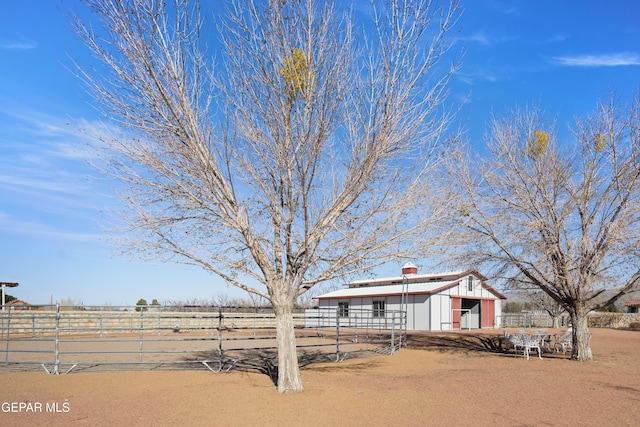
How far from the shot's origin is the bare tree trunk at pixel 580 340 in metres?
14.6

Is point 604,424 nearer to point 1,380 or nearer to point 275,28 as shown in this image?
point 275,28

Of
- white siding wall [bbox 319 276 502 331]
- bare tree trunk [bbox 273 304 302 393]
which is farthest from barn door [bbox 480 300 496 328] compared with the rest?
bare tree trunk [bbox 273 304 302 393]

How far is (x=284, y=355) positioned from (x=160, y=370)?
4704 mm

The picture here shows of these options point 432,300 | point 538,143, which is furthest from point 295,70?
point 432,300

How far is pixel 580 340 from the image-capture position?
47.9ft

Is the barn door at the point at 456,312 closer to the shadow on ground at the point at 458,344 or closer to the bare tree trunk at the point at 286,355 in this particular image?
the shadow on ground at the point at 458,344

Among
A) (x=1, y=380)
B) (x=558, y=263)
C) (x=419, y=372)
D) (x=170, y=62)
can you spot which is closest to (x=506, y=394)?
(x=419, y=372)

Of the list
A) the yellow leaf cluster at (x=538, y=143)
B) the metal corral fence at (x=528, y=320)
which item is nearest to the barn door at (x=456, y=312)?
the metal corral fence at (x=528, y=320)

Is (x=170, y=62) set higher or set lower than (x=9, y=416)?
higher

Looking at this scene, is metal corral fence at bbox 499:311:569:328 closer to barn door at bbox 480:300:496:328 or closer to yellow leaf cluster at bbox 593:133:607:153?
barn door at bbox 480:300:496:328

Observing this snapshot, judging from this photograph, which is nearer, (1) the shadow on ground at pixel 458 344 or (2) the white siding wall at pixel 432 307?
(1) the shadow on ground at pixel 458 344

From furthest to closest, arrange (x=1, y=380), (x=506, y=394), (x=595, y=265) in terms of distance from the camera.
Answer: (x=595, y=265)
(x=1, y=380)
(x=506, y=394)

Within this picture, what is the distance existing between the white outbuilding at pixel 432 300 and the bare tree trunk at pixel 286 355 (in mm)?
18747

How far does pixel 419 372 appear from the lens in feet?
39.6
